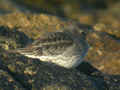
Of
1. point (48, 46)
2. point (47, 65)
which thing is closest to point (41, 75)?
point (47, 65)

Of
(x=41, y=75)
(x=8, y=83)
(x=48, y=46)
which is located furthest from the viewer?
(x=48, y=46)

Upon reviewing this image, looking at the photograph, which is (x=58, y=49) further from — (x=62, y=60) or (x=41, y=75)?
(x=41, y=75)

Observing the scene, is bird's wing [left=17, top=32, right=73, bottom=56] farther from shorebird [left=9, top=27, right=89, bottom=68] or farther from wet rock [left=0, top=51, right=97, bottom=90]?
wet rock [left=0, top=51, right=97, bottom=90]

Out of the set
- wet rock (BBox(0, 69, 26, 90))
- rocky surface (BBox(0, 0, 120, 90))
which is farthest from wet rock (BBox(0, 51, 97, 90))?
wet rock (BBox(0, 69, 26, 90))

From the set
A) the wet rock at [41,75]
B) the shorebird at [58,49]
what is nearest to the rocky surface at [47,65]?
the wet rock at [41,75]

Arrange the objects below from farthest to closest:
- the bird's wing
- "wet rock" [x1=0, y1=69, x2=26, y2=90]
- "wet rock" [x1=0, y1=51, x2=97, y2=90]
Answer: the bird's wing
"wet rock" [x1=0, y1=51, x2=97, y2=90]
"wet rock" [x1=0, y1=69, x2=26, y2=90]

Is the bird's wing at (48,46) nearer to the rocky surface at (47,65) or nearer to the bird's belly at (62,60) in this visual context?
the bird's belly at (62,60)

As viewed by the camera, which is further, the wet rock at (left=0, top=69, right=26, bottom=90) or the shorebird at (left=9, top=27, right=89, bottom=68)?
the shorebird at (left=9, top=27, right=89, bottom=68)
